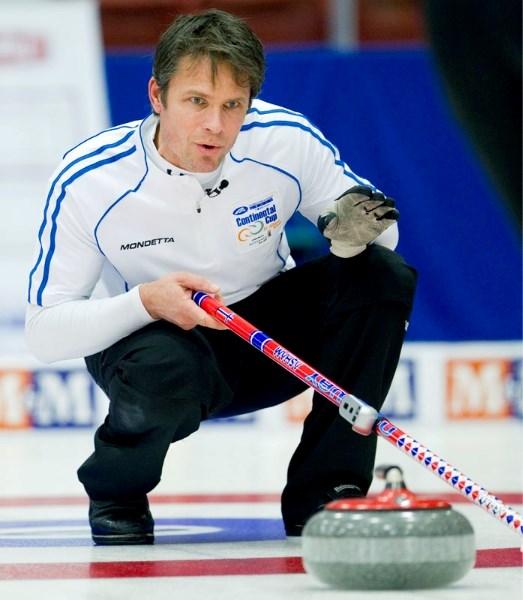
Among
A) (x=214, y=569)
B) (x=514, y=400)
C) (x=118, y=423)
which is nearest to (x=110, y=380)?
(x=118, y=423)

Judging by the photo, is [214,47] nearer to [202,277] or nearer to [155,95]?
[155,95]

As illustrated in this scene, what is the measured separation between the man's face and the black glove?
24 cm

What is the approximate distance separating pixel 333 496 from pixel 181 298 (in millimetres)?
489

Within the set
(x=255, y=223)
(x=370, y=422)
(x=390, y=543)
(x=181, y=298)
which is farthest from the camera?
(x=255, y=223)

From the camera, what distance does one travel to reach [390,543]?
1.66m

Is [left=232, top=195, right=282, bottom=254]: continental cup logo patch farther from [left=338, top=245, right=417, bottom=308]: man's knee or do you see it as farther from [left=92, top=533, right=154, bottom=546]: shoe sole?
[left=92, top=533, right=154, bottom=546]: shoe sole

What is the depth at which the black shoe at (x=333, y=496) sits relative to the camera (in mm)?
2439

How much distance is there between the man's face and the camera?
237cm

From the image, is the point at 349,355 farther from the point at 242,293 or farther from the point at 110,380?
the point at 110,380

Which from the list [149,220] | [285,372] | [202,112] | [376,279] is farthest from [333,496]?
[202,112]

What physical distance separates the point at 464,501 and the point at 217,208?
101cm

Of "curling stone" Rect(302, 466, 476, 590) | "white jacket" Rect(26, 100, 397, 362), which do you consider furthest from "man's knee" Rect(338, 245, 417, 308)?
"curling stone" Rect(302, 466, 476, 590)

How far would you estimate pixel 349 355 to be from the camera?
249cm

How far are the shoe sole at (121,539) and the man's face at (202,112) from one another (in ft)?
2.37
